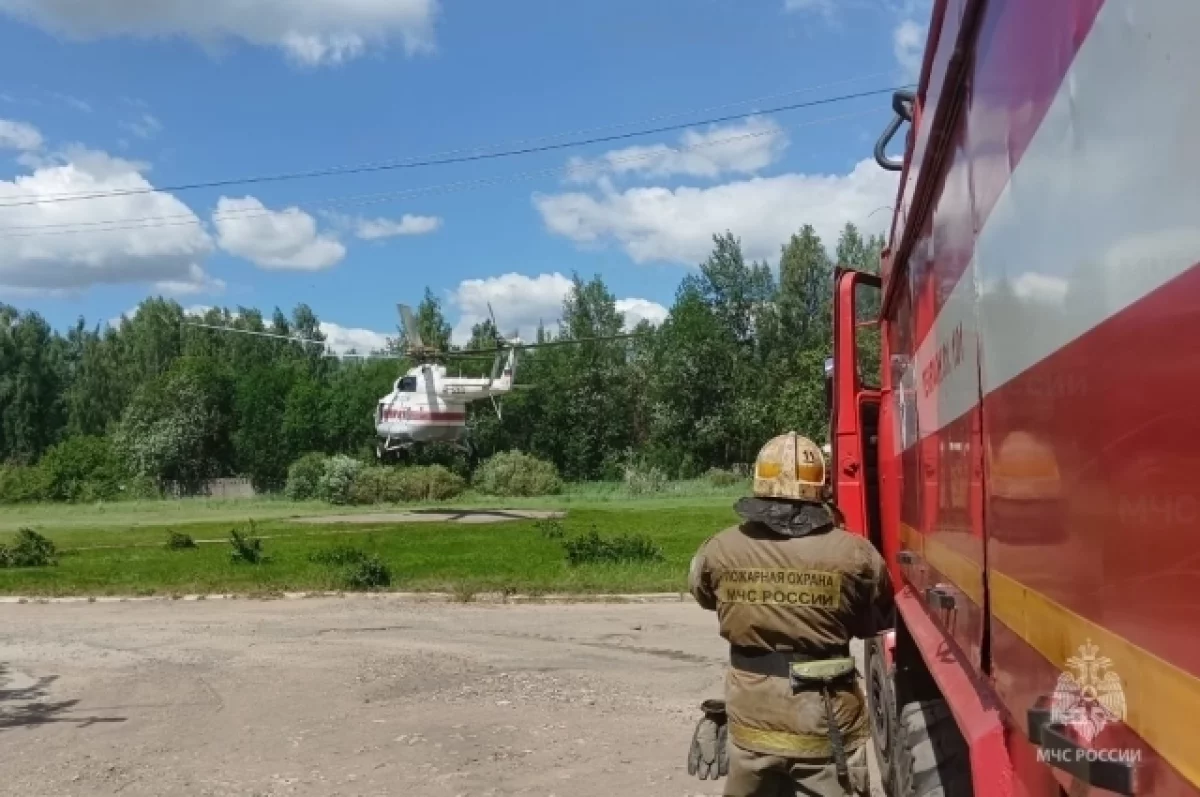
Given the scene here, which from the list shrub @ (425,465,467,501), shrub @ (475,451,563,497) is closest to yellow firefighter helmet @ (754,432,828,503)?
shrub @ (425,465,467,501)

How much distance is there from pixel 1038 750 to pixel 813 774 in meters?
2.02

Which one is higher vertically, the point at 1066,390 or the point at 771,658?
the point at 1066,390

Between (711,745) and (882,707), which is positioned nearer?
(711,745)

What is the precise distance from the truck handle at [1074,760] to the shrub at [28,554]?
27.6 meters

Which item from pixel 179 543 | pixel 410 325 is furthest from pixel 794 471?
pixel 410 325

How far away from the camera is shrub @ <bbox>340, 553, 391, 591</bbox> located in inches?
783

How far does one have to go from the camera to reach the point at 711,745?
454 centimetres

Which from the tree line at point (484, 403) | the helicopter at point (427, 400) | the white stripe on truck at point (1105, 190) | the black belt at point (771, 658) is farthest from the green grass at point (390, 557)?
the tree line at point (484, 403)

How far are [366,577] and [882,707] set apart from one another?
14645 millimetres

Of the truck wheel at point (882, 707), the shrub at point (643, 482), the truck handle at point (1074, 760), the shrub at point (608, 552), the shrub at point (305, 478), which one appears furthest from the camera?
the shrub at point (305, 478)

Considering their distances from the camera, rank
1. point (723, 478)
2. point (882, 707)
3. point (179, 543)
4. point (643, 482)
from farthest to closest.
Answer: point (723, 478) → point (643, 482) → point (179, 543) → point (882, 707)

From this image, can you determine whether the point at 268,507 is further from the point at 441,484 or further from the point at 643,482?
the point at 643,482

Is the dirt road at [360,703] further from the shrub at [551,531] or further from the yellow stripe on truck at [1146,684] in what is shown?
the shrub at [551,531]

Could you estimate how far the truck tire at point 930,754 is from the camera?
163 inches
